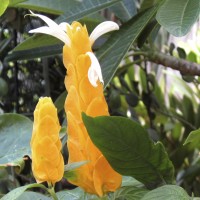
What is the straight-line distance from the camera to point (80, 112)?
48 centimetres

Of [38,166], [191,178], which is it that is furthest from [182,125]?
[38,166]

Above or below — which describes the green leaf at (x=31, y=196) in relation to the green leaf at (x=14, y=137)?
below

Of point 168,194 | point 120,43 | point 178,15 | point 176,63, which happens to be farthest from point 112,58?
point 168,194

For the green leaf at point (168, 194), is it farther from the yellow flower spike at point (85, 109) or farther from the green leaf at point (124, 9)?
the green leaf at point (124, 9)

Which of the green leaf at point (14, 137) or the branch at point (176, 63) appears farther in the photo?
the branch at point (176, 63)

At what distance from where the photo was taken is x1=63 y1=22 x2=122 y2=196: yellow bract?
48 cm

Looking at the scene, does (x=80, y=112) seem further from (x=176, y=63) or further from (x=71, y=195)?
(x=176, y=63)

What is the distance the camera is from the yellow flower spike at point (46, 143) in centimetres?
45

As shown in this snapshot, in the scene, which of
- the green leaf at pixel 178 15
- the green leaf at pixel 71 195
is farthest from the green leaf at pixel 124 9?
the green leaf at pixel 71 195

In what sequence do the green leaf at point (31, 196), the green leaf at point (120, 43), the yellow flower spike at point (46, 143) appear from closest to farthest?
the yellow flower spike at point (46, 143) → the green leaf at point (31, 196) → the green leaf at point (120, 43)

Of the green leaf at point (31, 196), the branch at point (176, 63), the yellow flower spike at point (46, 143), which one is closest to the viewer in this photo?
the yellow flower spike at point (46, 143)

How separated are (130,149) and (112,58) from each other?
340mm

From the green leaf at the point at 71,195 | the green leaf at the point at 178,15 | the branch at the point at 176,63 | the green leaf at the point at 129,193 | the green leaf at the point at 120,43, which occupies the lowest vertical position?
the green leaf at the point at 71,195

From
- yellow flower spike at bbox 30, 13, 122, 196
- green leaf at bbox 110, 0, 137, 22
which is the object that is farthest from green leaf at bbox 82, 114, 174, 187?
green leaf at bbox 110, 0, 137, 22
